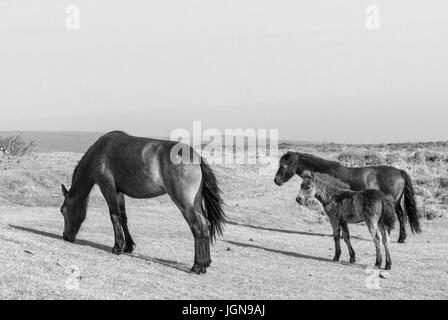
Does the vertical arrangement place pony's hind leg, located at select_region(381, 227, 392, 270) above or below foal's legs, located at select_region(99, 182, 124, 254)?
below

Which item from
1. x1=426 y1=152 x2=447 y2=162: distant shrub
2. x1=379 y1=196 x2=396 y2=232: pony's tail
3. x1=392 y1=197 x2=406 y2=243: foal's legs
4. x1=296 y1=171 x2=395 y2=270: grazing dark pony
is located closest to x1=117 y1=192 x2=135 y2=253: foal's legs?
x1=296 y1=171 x2=395 y2=270: grazing dark pony

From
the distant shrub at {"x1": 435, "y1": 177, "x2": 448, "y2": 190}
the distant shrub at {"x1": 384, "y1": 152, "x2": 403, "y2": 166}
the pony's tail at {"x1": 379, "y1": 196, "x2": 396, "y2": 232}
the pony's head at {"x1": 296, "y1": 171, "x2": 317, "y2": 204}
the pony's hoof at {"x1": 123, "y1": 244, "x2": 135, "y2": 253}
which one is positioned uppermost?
the pony's head at {"x1": 296, "y1": 171, "x2": 317, "y2": 204}

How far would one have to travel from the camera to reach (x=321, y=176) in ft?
49.0

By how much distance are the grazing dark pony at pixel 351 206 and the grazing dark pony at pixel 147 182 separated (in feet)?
9.06

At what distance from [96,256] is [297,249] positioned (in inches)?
223

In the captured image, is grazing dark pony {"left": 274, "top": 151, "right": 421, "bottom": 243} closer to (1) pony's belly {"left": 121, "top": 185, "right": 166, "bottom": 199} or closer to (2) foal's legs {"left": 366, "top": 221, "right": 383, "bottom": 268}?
(2) foal's legs {"left": 366, "top": 221, "right": 383, "bottom": 268}

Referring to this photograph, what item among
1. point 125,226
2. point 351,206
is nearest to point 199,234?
point 125,226

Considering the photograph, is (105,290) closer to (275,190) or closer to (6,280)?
(6,280)

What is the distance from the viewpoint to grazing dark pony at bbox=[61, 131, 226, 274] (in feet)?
39.6

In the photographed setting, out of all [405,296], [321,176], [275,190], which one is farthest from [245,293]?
[275,190]

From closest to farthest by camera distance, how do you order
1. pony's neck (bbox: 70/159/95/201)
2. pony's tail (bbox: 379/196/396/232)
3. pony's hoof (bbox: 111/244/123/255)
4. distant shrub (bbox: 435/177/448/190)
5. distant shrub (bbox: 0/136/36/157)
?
pony's hoof (bbox: 111/244/123/255) < pony's neck (bbox: 70/159/95/201) < pony's tail (bbox: 379/196/396/232) < distant shrub (bbox: 435/177/448/190) < distant shrub (bbox: 0/136/36/157)

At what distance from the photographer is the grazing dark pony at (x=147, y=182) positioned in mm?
12070

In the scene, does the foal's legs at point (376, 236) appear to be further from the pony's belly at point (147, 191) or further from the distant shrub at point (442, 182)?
the distant shrub at point (442, 182)
